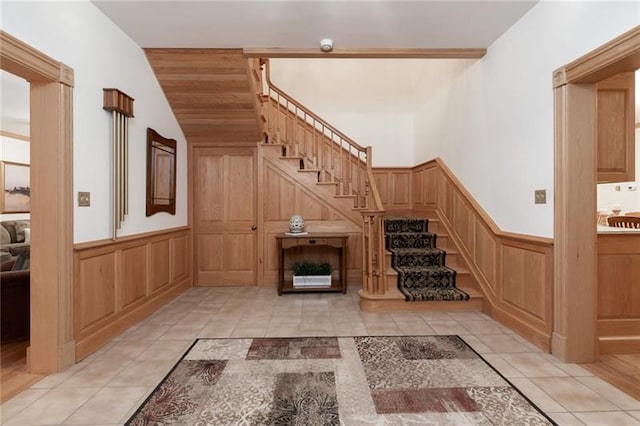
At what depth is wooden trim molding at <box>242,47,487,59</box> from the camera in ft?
11.4

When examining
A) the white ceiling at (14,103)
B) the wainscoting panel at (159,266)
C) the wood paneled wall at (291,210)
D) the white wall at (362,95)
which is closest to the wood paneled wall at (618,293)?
the wood paneled wall at (291,210)

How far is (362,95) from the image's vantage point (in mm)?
6133

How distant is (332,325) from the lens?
128 inches

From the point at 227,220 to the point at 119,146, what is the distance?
2182 mm

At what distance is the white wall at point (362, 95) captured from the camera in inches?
240

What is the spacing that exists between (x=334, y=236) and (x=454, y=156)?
2.03 m

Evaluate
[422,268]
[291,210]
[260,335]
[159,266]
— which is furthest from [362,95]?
[260,335]

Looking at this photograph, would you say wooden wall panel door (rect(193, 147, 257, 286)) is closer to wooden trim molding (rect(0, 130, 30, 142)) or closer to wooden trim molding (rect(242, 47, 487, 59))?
wooden trim molding (rect(242, 47, 487, 59))

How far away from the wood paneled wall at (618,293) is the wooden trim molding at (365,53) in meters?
2.34

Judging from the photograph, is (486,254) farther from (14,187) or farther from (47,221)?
(14,187)

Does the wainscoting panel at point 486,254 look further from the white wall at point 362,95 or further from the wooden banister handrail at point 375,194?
the white wall at point 362,95

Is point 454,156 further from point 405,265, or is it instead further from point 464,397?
point 464,397

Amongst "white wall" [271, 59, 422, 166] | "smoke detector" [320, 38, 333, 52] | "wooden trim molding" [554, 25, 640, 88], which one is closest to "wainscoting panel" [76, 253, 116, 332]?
"smoke detector" [320, 38, 333, 52]

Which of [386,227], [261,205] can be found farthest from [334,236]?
[261,205]
